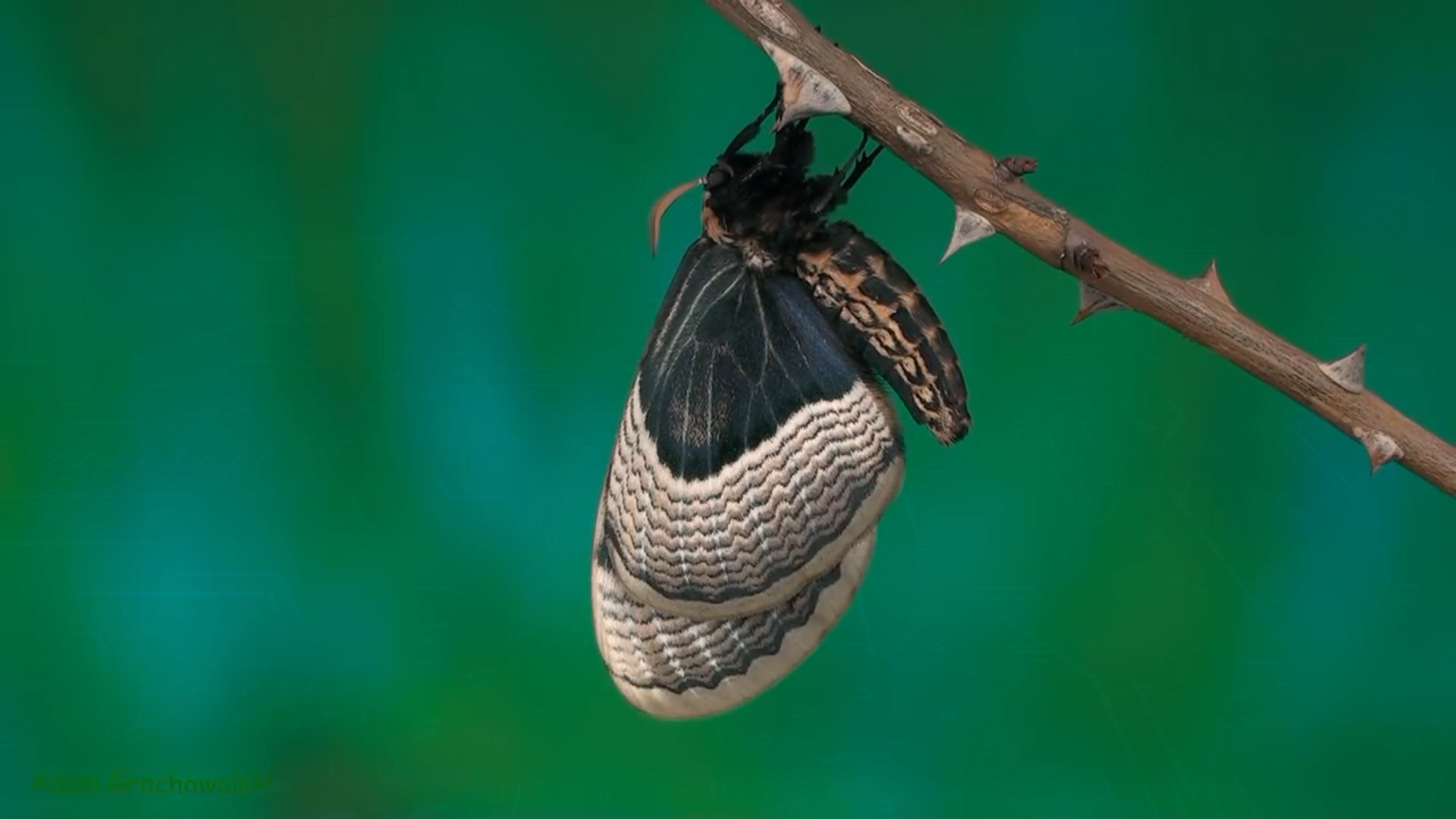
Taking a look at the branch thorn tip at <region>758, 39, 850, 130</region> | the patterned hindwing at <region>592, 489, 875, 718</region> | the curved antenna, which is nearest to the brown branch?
the branch thorn tip at <region>758, 39, 850, 130</region>

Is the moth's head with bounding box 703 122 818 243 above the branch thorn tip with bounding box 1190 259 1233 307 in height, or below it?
below

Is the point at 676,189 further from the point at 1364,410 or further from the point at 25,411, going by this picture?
the point at 25,411

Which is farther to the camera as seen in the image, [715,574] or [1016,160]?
[715,574]

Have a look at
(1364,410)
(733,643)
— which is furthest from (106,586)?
(1364,410)

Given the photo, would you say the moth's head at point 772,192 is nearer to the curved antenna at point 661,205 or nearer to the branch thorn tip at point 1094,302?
the curved antenna at point 661,205

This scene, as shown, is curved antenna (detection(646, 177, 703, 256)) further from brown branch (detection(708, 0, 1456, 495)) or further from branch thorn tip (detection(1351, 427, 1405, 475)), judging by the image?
branch thorn tip (detection(1351, 427, 1405, 475))
